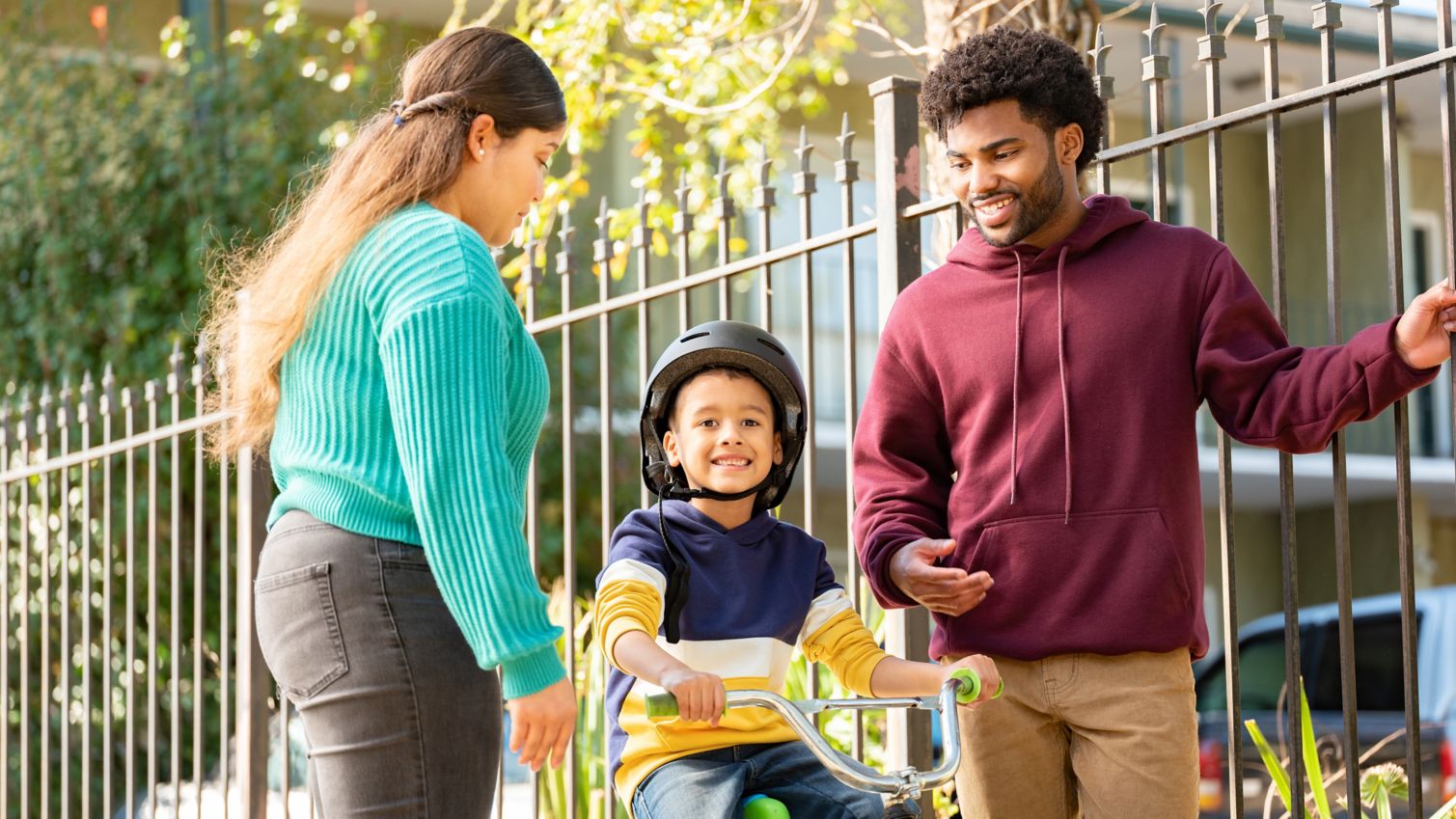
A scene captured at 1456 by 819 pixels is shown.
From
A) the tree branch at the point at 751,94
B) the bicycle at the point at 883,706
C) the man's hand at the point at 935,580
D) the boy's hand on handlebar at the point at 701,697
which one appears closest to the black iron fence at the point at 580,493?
the tree branch at the point at 751,94

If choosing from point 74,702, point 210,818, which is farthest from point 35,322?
point 210,818

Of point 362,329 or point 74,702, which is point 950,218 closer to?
point 362,329

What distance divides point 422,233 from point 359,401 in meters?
0.27

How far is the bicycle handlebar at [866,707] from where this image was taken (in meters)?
2.43

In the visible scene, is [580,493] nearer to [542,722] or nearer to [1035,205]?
[1035,205]

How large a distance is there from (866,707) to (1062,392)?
27.2 inches

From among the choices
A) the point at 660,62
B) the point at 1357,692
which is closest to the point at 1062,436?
the point at 1357,692

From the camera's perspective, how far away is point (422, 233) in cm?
264

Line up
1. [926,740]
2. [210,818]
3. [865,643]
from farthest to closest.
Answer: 1. [210,818]
2. [926,740]
3. [865,643]

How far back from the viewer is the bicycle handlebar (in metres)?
2.43

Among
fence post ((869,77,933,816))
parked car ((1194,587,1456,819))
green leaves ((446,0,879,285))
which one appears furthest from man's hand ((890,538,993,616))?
parked car ((1194,587,1456,819))

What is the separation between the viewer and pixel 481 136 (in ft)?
9.32

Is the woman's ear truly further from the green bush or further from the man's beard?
the green bush

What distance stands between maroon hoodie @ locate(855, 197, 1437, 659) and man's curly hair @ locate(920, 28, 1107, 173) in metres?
0.17
